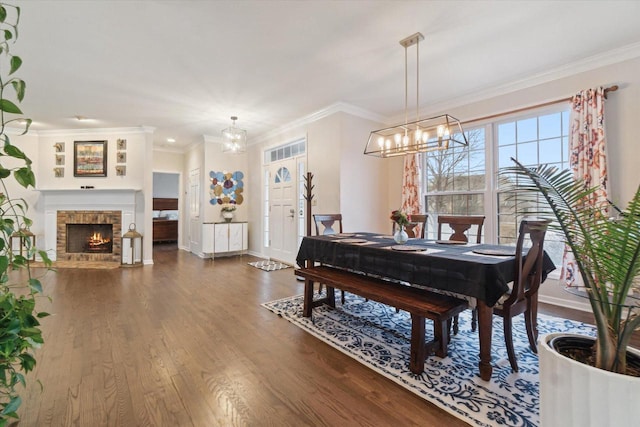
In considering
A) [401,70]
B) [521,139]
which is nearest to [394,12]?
[401,70]

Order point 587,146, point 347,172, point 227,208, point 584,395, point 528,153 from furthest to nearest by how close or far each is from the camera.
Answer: point 227,208, point 347,172, point 528,153, point 587,146, point 584,395

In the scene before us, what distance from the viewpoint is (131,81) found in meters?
3.64

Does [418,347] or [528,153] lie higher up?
[528,153]

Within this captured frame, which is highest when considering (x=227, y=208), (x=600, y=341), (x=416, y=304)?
(x=227, y=208)

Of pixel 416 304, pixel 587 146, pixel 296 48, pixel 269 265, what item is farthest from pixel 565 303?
pixel 269 265

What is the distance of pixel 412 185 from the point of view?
14.9 ft

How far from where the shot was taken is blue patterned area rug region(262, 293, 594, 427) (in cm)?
162

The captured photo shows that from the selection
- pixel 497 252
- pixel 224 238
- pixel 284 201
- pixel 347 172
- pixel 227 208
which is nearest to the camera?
pixel 497 252

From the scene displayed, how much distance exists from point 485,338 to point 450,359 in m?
0.38

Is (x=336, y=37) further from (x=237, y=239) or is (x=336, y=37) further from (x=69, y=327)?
(x=237, y=239)

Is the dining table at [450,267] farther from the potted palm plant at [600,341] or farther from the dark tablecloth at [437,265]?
the potted palm plant at [600,341]

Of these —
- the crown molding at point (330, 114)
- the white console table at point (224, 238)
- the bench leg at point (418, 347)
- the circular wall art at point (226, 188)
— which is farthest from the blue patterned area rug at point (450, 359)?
the circular wall art at point (226, 188)

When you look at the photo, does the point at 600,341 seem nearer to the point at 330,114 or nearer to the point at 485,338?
the point at 485,338

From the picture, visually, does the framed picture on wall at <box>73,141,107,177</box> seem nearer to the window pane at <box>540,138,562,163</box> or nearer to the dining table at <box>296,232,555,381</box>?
the dining table at <box>296,232,555,381</box>
